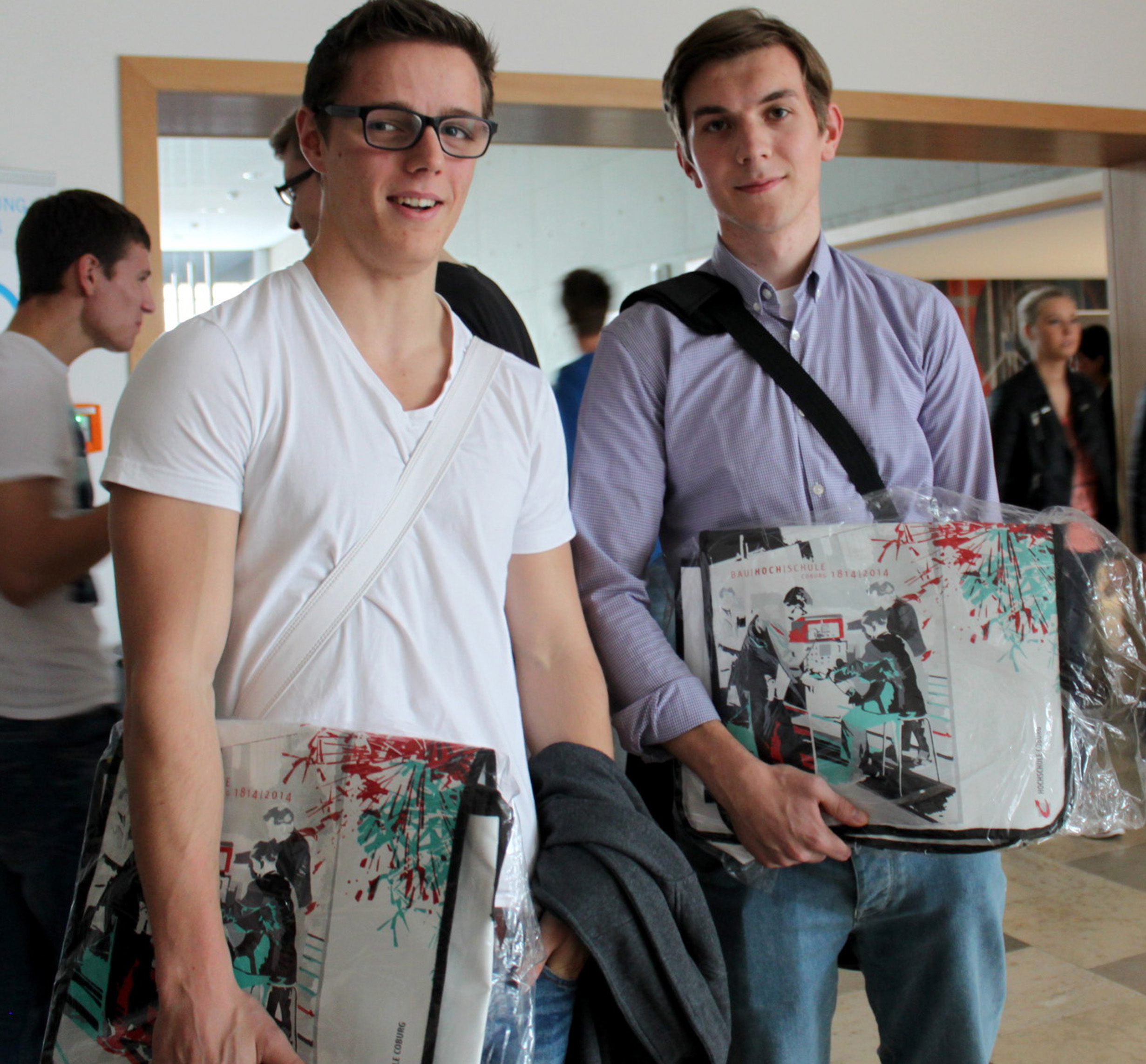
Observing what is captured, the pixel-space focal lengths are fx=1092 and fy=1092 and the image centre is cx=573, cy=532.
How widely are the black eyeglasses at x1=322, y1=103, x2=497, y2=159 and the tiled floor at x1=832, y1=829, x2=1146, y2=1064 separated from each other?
7.07 feet

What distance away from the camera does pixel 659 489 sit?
139 centimetres

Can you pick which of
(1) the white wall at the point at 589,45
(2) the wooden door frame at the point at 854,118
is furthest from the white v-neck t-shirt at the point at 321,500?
(2) the wooden door frame at the point at 854,118

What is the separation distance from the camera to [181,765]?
94cm

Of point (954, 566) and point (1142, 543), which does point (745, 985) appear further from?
point (1142, 543)

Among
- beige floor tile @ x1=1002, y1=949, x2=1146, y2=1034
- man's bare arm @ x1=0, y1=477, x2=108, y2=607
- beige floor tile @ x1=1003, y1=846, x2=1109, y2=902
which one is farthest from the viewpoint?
beige floor tile @ x1=1003, y1=846, x2=1109, y2=902

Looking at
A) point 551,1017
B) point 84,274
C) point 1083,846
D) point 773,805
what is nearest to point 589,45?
point 84,274

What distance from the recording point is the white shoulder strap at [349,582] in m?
1.01

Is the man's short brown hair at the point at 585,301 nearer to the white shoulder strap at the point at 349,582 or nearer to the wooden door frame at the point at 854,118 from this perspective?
the wooden door frame at the point at 854,118

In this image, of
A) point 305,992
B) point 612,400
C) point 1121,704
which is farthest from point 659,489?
point 305,992

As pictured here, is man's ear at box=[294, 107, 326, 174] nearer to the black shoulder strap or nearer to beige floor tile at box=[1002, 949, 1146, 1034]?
the black shoulder strap

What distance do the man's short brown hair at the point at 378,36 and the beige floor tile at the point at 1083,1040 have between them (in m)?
2.31

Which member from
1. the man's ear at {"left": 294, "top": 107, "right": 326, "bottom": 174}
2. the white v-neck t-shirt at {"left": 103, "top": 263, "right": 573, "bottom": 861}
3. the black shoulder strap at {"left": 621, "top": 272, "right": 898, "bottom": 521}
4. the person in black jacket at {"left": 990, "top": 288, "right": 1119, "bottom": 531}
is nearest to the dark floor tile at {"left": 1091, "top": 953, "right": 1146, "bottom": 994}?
the person in black jacket at {"left": 990, "top": 288, "right": 1119, "bottom": 531}

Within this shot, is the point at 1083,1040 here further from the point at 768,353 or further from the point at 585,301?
the point at 585,301

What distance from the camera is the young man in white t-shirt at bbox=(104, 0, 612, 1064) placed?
94 cm
